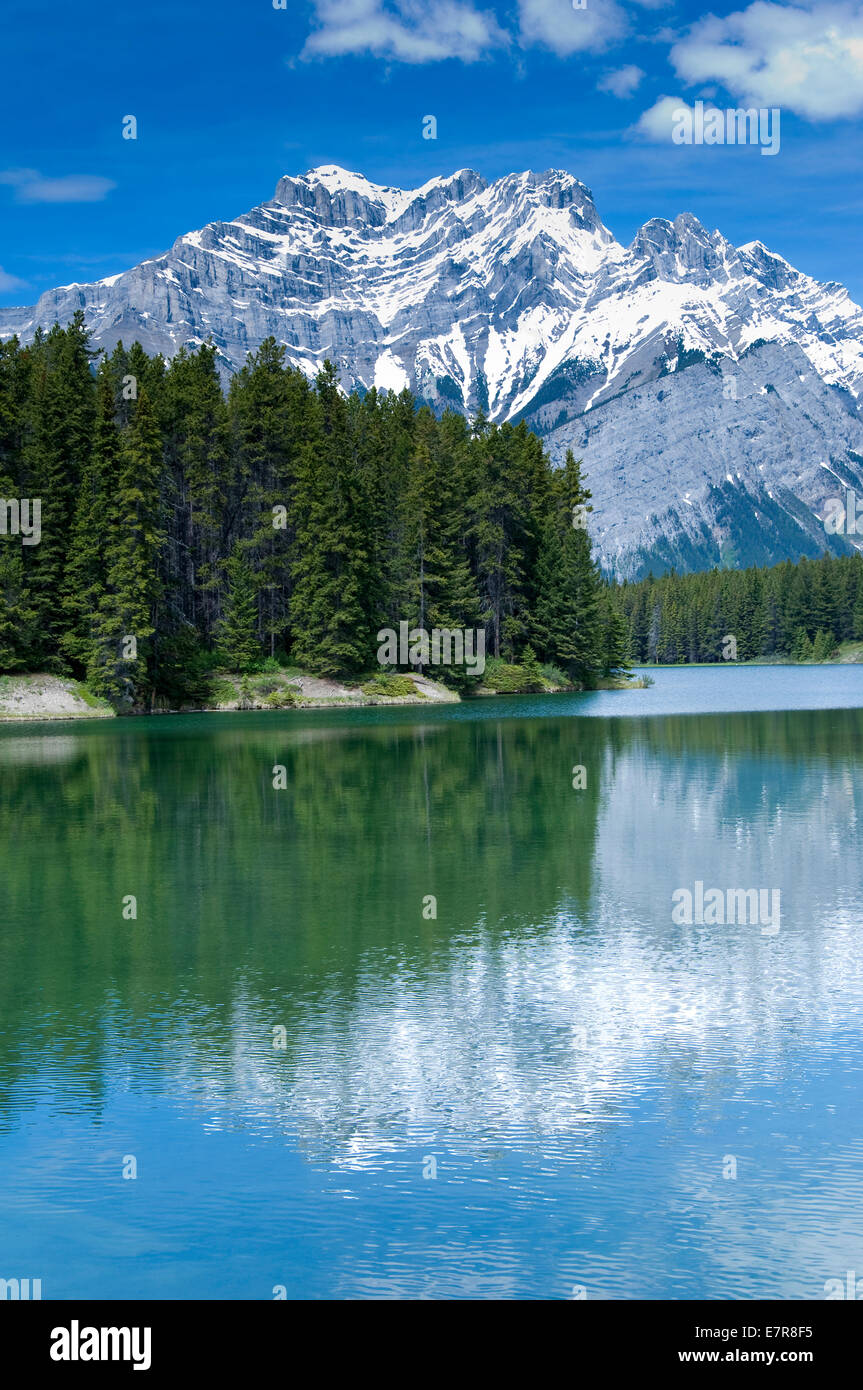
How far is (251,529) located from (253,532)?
1.70 ft

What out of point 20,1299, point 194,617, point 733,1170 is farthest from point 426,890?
point 194,617

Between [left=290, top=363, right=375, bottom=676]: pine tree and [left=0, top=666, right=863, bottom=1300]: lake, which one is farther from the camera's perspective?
[left=290, top=363, right=375, bottom=676]: pine tree

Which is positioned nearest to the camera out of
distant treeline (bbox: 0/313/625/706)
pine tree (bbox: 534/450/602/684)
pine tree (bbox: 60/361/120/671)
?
pine tree (bbox: 60/361/120/671)

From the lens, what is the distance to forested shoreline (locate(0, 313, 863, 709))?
82.1m

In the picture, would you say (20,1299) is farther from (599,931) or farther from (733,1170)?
(599,931)

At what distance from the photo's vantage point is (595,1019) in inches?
576

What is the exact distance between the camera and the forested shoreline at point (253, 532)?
3231 inches

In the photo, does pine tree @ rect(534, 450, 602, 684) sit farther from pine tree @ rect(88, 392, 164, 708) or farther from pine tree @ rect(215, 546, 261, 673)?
pine tree @ rect(88, 392, 164, 708)

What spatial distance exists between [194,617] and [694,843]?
73718 mm

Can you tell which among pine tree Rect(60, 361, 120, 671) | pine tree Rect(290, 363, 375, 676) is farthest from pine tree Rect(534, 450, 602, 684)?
pine tree Rect(60, 361, 120, 671)

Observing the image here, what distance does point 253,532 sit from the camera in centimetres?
9831

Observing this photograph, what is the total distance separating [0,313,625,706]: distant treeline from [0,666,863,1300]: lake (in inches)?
2130

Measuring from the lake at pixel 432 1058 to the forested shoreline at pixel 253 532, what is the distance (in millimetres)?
54290

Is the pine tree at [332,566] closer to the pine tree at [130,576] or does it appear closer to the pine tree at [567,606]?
the pine tree at [130,576]
